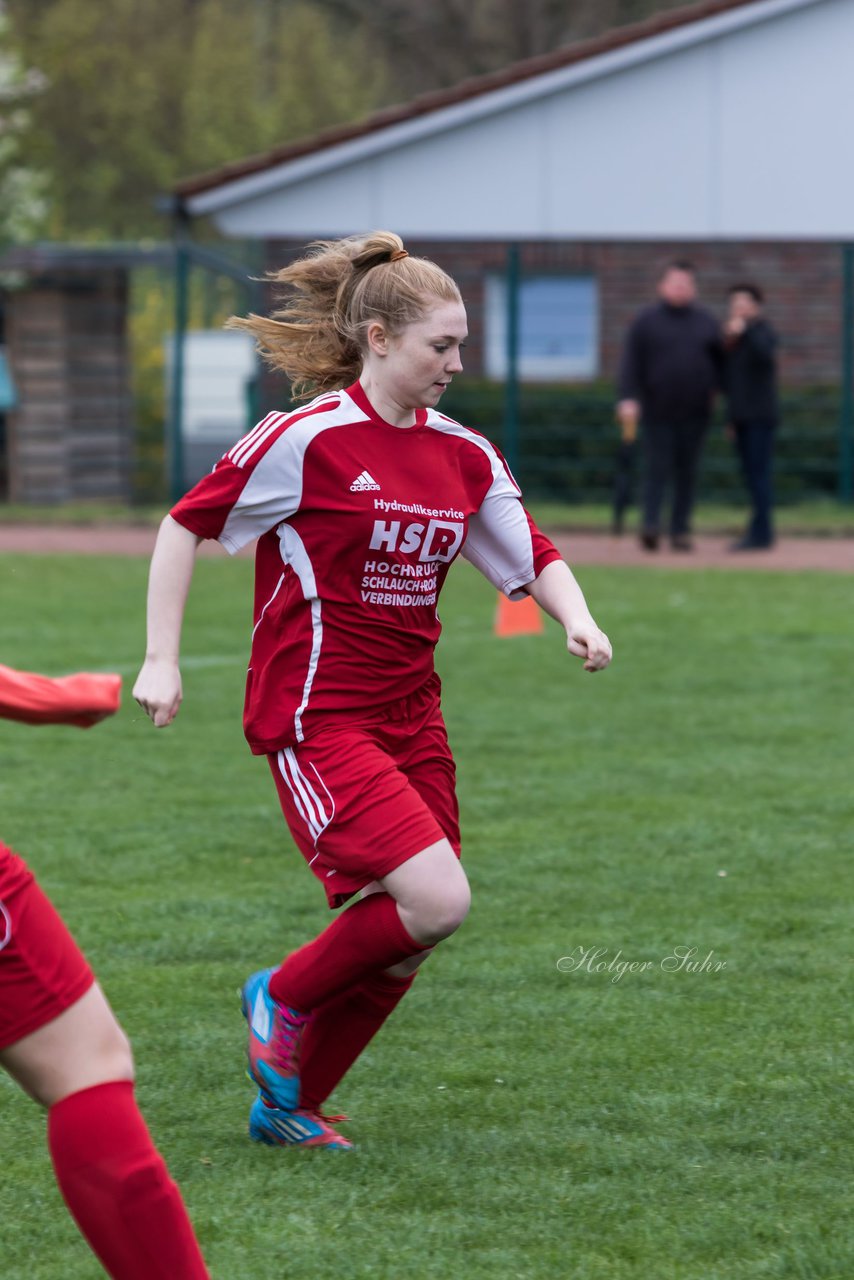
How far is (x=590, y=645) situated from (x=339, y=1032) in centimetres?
93

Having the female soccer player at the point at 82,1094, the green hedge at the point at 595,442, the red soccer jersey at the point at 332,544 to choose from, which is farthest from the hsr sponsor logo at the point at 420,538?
the green hedge at the point at 595,442

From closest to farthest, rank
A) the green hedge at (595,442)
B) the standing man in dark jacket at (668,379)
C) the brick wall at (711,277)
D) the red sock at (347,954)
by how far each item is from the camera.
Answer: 1. the red sock at (347,954)
2. the standing man in dark jacket at (668,379)
3. the green hedge at (595,442)
4. the brick wall at (711,277)

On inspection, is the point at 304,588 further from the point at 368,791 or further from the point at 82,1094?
the point at 82,1094

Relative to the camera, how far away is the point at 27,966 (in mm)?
2721

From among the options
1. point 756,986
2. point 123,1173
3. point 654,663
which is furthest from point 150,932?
point 654,663

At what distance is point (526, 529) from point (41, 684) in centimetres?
174

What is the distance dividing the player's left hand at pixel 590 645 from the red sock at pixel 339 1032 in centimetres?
75

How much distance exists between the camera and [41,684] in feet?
8.63

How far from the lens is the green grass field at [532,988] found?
3613mm

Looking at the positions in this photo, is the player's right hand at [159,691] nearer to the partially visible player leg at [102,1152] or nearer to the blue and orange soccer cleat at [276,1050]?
the blue and orange soccer cleat at [276,1050]

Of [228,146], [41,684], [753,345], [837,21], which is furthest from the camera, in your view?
[228,146]

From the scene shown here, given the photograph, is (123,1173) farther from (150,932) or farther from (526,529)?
(150,932)

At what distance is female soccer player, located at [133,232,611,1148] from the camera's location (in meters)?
3.81

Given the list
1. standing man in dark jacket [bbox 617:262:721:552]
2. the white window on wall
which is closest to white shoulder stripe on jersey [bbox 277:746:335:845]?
standing man in dark jacket [bbox 617:262:721:552]
